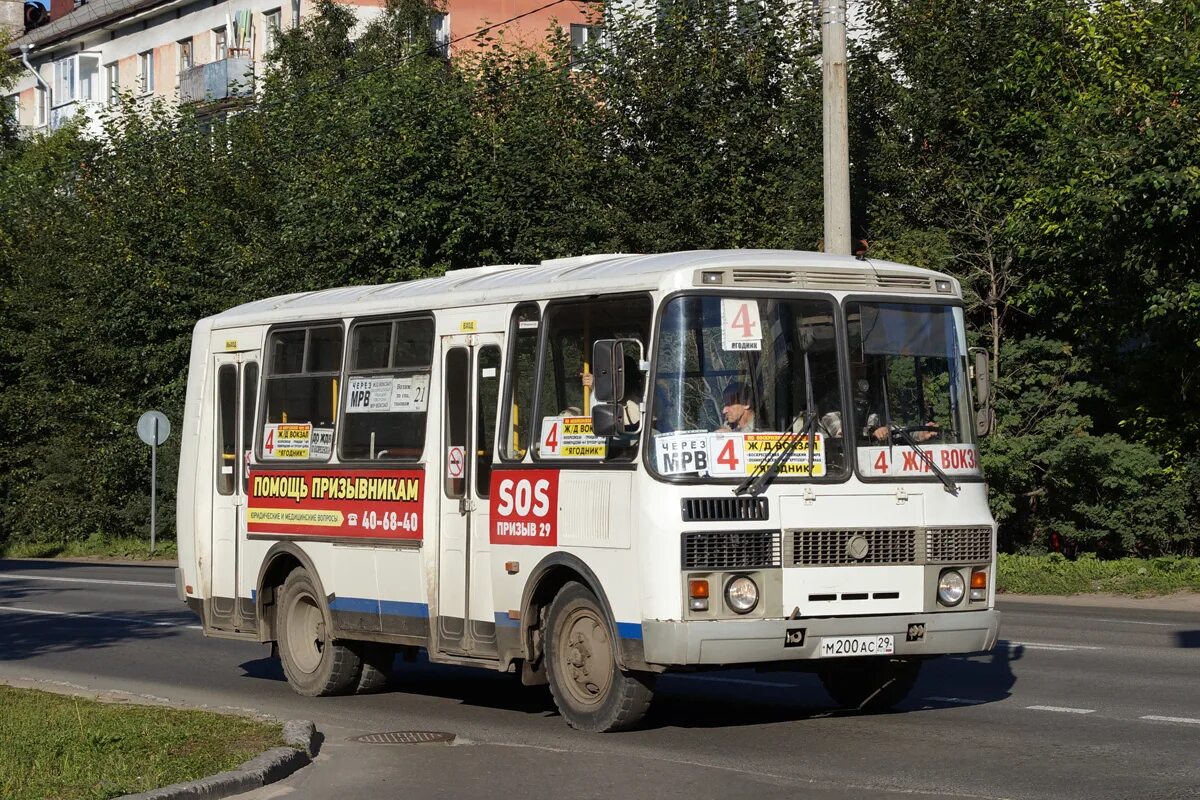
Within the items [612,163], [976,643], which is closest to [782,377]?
[976,643]

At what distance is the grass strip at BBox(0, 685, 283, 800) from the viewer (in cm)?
945

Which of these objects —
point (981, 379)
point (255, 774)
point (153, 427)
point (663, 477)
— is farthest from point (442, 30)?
point (255, 774)

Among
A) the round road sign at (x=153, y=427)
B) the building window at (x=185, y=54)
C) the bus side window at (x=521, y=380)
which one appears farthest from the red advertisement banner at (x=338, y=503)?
the building window at (x=185, y=54)

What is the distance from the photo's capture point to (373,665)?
14.4 m

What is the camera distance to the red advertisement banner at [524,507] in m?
11.7

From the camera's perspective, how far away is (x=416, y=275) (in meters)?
33.7

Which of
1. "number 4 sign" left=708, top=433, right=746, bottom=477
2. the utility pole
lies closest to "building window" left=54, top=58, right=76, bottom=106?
the utility pole

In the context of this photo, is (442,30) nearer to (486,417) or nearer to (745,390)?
(486,417)

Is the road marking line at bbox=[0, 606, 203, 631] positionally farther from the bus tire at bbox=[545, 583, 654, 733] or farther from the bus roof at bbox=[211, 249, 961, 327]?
the bus tire at bbox=[545, 583, 654, 733]

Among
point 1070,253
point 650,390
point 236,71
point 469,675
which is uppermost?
point 236,71

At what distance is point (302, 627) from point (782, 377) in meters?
5.06

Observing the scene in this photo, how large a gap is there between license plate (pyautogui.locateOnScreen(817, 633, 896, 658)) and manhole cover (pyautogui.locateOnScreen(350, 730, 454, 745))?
7.91 feet

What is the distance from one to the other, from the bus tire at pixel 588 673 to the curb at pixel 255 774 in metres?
1.54

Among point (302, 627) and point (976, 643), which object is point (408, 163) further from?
point (976, 643)
